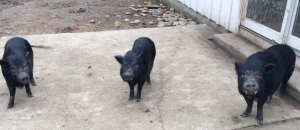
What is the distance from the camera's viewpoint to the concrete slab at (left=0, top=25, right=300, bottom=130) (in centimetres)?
348

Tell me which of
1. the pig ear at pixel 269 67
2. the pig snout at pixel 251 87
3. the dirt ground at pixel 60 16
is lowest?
the dirt ground at pixel 60 16

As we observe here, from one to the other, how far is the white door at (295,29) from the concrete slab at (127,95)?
42.0 inches

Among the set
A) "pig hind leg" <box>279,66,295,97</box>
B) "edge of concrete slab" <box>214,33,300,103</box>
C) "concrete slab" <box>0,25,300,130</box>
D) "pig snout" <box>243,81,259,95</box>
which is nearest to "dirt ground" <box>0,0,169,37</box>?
"concrete slab" <box>0,25,300,130</box>

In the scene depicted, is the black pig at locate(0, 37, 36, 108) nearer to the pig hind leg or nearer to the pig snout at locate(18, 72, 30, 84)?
the pig snout at locate(18, 72, 30, 84)

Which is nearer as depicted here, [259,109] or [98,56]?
[259,109]

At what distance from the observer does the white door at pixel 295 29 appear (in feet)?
14.6

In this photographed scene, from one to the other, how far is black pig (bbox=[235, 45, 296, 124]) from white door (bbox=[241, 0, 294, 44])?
126 centimetres

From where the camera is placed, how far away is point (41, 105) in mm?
3836

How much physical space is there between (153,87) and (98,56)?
1.57 metres

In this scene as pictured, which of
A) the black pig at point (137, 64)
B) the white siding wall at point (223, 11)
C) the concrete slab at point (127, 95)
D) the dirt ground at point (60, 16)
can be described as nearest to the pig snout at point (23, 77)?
the concrete slab at point (127, 95)

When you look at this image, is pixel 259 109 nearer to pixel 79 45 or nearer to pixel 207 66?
pixel 207 66

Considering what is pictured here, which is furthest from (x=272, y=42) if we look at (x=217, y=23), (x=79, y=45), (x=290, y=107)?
(x=79, y=45)

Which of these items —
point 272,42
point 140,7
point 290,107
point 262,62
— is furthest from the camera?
point 140,7

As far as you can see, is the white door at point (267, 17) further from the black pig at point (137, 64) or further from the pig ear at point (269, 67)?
the black pig at point (137, 64)
